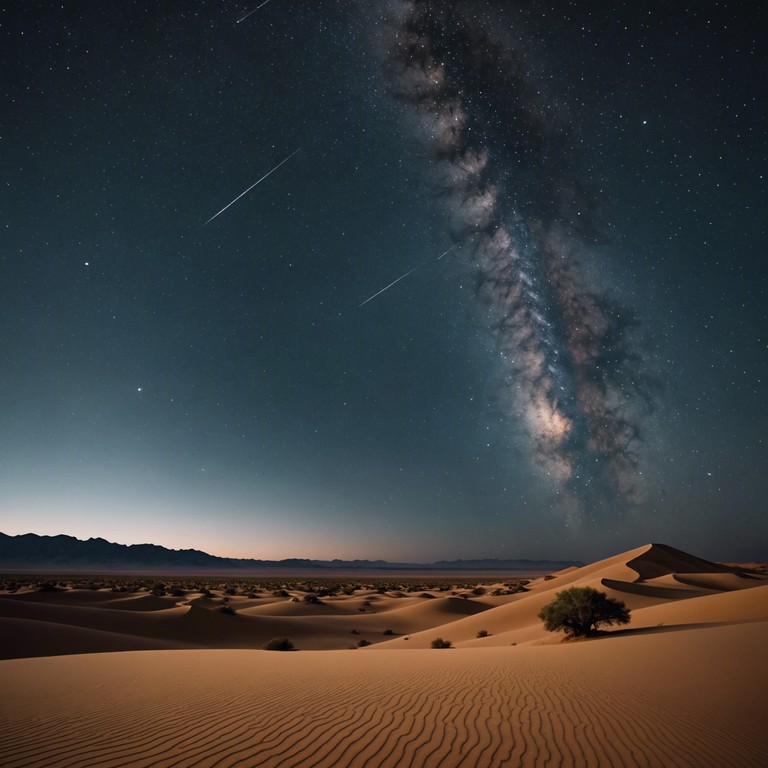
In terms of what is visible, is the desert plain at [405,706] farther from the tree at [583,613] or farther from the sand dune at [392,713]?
the tree at [583,613]

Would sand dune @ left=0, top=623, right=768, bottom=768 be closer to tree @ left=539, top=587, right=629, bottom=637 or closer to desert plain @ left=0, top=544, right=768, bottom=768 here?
desert plain @ left=0, top=544, right=768, bottom=768

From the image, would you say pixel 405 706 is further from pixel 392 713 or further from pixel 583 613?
pixel 583 613

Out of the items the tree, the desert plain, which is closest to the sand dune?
the desert plain

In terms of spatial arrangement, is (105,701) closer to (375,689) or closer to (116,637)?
(375,689)

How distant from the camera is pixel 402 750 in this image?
243 inches

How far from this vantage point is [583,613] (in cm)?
1978

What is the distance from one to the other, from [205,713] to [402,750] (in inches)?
142

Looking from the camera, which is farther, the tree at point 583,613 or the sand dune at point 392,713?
the tree at point 583,613

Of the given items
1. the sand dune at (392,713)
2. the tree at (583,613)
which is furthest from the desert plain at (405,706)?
the tree at (583,613)

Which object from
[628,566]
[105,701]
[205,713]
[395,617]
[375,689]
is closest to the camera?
[205,713]

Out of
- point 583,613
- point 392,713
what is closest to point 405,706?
point 392,713

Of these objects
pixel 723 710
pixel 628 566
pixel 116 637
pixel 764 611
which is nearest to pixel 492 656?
pixel 723 710

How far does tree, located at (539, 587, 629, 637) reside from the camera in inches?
770

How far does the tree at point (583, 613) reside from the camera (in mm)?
19547
